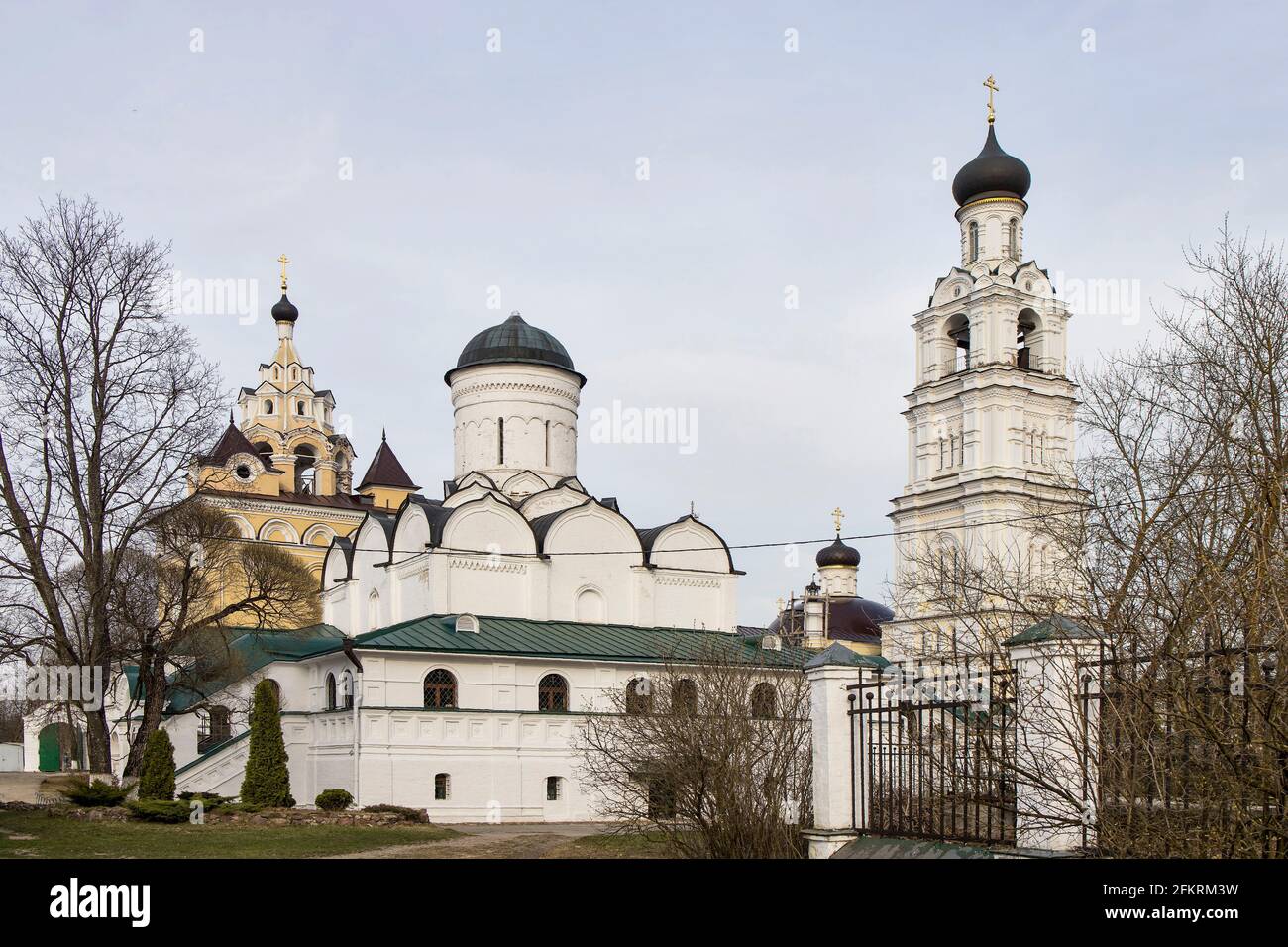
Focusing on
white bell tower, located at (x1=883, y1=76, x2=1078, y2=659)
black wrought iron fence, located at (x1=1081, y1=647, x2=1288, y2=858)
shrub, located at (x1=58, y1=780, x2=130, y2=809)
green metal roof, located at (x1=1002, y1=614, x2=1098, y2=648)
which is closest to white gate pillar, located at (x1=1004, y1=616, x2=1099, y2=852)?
green metal roof, located at (x1=1002, y1=614, x2=1098, y2=648)

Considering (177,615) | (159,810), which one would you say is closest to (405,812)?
(159,810)

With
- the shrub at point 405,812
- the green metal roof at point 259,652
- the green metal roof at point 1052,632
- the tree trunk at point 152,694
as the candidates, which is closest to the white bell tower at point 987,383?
the green metal roof at point 259,652

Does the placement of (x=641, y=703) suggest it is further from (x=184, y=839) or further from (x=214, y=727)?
(x=214, y=727)

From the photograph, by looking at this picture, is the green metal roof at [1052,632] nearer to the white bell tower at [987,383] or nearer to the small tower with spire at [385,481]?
the white bell tower at [987,383]

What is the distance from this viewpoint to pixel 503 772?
27094 millimetres

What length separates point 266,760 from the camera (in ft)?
80.5

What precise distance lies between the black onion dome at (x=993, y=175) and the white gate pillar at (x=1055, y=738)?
40730 millimetres

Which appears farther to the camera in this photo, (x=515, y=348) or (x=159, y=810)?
(x=515, y=348)

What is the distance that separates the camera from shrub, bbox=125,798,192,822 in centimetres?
2072

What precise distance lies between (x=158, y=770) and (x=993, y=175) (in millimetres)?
35714
